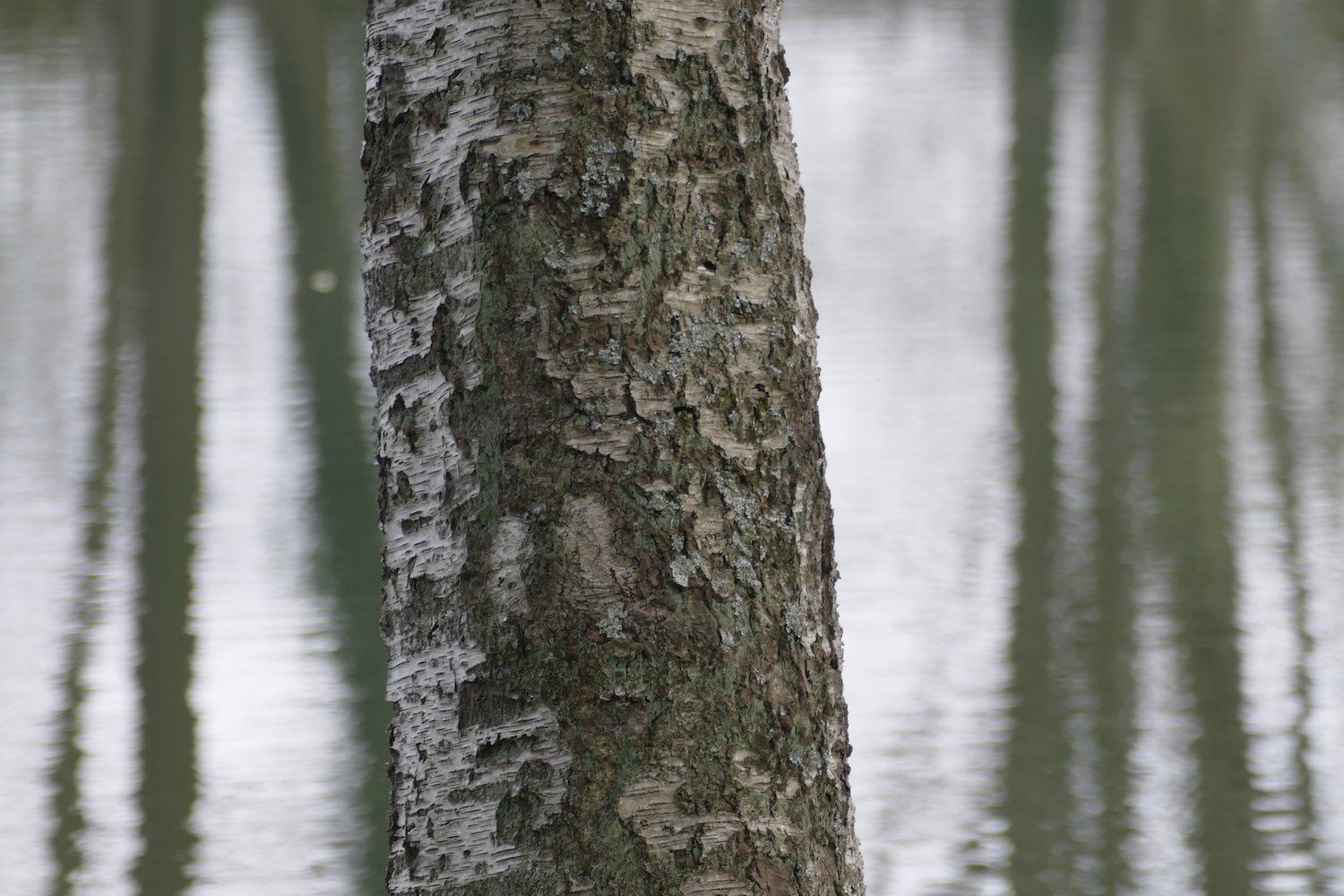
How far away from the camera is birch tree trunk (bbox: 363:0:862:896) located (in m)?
0.43

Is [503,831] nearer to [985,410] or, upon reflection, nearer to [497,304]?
[497,304]

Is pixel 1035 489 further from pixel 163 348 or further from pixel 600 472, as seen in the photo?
pixel 600 472

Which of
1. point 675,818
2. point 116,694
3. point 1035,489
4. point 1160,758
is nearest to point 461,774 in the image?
point 675,818

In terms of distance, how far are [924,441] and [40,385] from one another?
1.44 meters

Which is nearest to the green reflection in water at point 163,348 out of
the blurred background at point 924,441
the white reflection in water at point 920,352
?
the blurred background at point 924,441

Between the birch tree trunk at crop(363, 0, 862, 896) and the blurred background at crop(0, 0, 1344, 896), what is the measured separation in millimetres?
1278

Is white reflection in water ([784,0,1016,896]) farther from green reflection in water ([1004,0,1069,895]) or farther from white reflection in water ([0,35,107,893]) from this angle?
white reflection in water ([0,35,107,893])

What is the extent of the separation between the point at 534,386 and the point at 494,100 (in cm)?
11

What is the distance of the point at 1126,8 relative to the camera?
2418 millimetres

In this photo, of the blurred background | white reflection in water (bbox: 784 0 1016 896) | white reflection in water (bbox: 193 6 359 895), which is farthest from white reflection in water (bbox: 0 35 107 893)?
white reflection in water (bbox: 784 0 1016 896)

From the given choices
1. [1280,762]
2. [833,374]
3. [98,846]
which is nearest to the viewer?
[98,846]

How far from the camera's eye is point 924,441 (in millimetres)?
2012

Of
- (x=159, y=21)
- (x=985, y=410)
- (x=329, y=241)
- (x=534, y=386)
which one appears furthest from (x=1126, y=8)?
(x=534, y=386)

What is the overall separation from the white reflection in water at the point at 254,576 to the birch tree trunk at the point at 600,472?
1.27 meters
